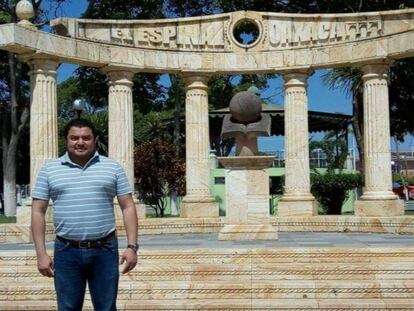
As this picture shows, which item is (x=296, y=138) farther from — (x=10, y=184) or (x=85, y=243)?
(x=85, y=243)

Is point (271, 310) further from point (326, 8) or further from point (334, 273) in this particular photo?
point (326, 8)

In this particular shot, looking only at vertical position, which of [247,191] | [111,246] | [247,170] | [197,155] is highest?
[197,155]

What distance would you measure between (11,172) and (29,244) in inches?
593

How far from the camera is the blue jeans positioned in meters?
6.66

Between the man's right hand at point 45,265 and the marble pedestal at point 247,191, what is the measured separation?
1084cm

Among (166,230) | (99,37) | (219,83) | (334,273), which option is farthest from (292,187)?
(219,83)

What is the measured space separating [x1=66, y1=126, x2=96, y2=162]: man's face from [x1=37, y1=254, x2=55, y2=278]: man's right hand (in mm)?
1002

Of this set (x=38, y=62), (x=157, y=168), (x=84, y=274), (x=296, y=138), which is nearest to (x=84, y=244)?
(x=84, y=274)

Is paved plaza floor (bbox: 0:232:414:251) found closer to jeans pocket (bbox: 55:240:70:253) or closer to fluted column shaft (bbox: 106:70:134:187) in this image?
fluted column shaft (bbox: 106:70:134:187)

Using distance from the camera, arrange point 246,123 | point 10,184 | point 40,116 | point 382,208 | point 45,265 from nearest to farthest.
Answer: point 45,265 < point 246,123 < point 40,116 < point 382,208 < point 10,184

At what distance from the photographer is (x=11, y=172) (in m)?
33.5

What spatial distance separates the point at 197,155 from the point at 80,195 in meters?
18.8

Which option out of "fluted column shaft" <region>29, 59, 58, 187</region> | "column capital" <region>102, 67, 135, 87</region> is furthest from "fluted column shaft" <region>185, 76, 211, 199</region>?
"fluted column shaft" <region>29, 59, 58, 187</region>

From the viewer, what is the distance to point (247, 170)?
1755cm
